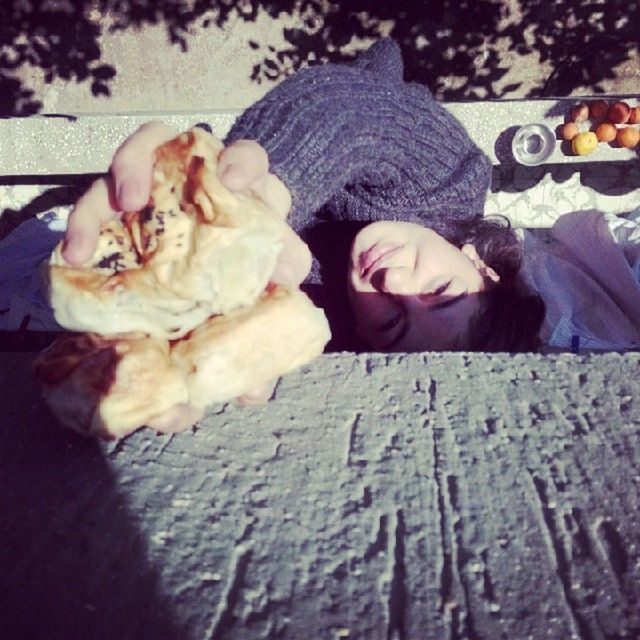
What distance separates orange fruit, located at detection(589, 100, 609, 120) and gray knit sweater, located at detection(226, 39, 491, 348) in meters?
1.18

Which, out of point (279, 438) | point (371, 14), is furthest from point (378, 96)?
point (371, 14)

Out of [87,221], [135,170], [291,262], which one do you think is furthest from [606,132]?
[87,221]

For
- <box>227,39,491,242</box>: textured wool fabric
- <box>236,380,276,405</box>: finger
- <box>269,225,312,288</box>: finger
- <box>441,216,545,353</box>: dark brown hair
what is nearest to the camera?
<box>236,380,276,405</box>: finger

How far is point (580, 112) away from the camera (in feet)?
12.4

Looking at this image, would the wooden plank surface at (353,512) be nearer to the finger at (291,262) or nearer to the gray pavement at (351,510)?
the gray pavement at (351,510)

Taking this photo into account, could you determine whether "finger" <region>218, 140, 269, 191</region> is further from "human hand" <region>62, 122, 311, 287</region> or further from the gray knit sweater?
the gray knit sweater

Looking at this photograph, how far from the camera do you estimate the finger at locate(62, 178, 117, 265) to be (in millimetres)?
1293

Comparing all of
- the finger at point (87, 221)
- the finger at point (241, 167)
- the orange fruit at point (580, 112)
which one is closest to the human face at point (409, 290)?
the finger at point (241, 167)

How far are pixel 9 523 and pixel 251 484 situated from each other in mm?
413

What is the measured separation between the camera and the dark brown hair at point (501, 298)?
2801mm

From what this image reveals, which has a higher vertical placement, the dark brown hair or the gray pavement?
the gray pavement

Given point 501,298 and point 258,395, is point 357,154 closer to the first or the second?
point 501,298

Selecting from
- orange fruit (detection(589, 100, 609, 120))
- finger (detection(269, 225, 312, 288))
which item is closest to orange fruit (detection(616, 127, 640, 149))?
orange fruit (detection(589, 100, 609, 120))

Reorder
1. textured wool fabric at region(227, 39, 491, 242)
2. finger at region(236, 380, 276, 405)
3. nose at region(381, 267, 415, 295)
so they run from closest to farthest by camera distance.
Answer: finger at region(236, 380, 276, 405)
textured wool fabric at region(227, 39, 491, 242)
nose at region(381, 267, 415, 295)
